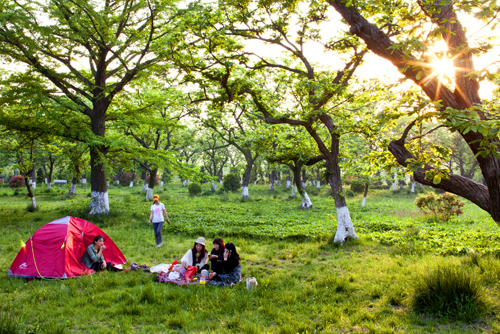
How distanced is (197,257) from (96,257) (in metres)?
2.59

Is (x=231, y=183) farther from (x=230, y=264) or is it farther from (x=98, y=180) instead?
(x=230, y=264)

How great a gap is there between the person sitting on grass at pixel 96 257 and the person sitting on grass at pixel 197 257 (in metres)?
1.93

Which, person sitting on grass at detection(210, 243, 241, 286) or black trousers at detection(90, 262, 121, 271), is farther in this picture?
black trousers at detection(90, 262, 121, 271)

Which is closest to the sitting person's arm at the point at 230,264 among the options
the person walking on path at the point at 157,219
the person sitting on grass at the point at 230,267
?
the person sitting on grass at the point at 230,267

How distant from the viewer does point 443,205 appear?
14.8 metres

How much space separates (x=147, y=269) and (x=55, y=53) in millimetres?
13526

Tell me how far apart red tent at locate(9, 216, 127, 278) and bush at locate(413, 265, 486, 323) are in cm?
734

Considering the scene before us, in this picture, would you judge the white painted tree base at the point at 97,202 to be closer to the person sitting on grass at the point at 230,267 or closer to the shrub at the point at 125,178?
the person sitting on grass at the point at 230,267

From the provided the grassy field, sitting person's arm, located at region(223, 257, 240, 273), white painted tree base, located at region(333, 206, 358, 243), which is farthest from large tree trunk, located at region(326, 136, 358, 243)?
sitting person's arm, located at region(223, 257, 240, 273)

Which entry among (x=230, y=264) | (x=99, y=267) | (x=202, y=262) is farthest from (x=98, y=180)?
(x=230, y=264)

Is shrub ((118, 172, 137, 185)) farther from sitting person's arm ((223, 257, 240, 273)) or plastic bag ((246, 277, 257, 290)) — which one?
plastic bag ((246, 277, 257, 290))

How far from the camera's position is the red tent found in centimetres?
703

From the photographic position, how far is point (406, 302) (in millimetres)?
5512

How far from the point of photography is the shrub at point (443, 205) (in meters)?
14.4
